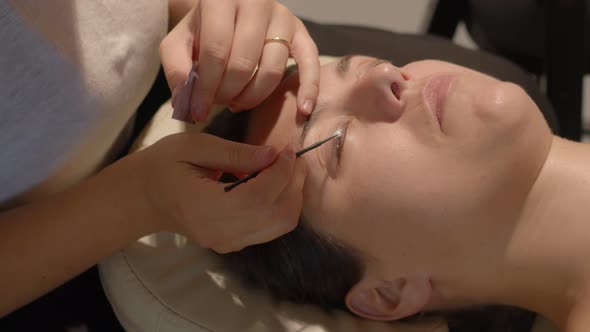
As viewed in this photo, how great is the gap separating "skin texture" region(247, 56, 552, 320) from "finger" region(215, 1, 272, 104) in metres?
0.10

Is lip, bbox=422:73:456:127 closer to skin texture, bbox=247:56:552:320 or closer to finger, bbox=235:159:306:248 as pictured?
skin texture, bbox=247:56:552:320

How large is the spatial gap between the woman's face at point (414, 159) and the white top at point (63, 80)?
0.78ft

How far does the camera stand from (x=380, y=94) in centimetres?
85

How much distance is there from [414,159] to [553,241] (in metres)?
0.27

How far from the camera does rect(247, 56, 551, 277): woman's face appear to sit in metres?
0.81

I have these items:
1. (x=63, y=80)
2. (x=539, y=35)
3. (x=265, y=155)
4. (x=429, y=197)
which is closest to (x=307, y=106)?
(x=265, y=155)

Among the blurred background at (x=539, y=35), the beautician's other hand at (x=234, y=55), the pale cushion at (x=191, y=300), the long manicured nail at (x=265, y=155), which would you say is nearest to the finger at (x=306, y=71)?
the beautician's other hand at (x=234, y=55)

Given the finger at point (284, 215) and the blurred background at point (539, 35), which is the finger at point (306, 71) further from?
the blurred background at point (539, 35)

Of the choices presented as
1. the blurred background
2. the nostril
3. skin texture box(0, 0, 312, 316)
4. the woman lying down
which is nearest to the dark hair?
the woman lying down

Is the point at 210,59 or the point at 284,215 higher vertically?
the point at 210,59

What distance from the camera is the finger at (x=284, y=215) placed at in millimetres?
788

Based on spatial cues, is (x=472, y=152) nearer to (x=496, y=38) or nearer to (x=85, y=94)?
(x=85, y=94)

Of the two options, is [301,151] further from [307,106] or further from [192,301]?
[192,301]

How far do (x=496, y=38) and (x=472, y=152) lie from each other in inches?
26.9
